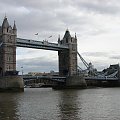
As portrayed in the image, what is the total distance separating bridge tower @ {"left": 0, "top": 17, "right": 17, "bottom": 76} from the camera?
73.7m

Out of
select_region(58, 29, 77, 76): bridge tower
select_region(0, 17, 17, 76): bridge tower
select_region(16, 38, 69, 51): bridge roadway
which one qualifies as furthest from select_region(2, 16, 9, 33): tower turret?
select_region(58, 29, 77, 76): bridge tower

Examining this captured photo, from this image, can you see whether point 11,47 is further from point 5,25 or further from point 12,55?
point 5,25

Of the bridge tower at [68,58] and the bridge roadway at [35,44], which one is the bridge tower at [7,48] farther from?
the bridge tower at [68,58]

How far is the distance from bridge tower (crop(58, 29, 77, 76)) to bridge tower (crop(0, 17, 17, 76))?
2207cm

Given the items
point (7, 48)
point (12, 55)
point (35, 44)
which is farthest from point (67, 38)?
point (7, 48)

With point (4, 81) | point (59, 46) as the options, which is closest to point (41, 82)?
point (59, 46)

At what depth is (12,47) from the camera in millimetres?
74875

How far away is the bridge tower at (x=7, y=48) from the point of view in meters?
73.7

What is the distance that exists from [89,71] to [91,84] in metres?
5.97

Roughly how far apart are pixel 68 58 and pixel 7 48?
77.1 ft

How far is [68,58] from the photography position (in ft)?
303

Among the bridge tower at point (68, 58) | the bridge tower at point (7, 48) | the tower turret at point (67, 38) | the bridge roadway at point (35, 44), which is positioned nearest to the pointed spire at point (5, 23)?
the bridge tower at point (7, 48)

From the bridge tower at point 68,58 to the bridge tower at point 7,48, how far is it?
22.1 meters

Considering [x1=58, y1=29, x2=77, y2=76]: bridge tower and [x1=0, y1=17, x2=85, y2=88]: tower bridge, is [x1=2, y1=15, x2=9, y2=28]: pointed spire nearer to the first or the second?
[x1=0, y1=17, x2=85, y2=88]: tower bridge
